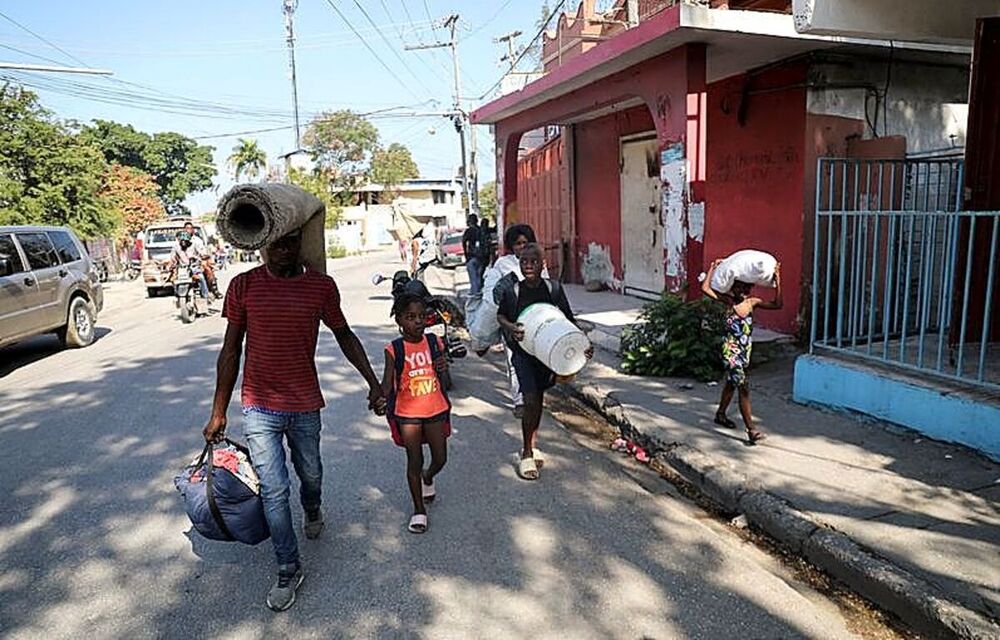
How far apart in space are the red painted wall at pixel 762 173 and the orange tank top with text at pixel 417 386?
479 cm

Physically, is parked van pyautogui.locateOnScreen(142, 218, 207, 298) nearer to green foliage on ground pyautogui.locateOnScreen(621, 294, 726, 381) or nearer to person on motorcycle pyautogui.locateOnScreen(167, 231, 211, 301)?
person on motorcycle pyautogui.locateOnScreen(167, 231, 211, 301)

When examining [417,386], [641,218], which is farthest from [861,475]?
[641,218]

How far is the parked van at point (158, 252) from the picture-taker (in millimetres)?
18016

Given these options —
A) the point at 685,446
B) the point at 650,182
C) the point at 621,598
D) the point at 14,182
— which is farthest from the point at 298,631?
the point at 14,182

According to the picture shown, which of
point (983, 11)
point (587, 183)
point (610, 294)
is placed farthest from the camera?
point (587, 183)

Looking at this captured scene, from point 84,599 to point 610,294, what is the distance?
32.6 ft

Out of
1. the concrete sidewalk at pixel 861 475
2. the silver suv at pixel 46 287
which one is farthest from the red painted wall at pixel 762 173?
the silver suv at pixel 46 287

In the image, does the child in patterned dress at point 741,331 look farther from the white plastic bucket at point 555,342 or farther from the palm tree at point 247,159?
the palm tree at point 247,159

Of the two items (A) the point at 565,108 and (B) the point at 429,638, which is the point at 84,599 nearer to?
(B) the point at 429,638

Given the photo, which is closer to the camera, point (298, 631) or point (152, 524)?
point (298, 631)

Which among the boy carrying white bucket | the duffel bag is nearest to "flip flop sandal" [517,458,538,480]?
the boy carrying white bucket

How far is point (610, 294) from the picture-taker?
40.3 feet

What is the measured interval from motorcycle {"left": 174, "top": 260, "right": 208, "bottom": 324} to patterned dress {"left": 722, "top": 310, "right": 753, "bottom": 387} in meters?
10.3

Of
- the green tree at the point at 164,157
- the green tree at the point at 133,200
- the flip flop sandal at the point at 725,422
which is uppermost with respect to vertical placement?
the green tree at the point at 164,157
